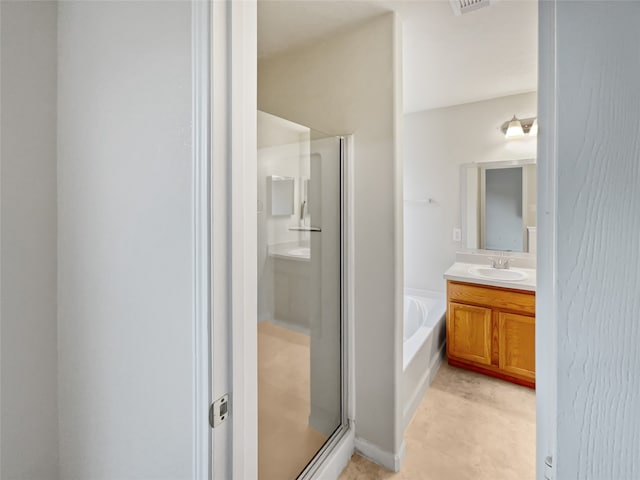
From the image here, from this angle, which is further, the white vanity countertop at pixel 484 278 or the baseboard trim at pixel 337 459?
the white vanity countertop at pixel 484 278

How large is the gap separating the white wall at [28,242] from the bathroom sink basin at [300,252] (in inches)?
36.3

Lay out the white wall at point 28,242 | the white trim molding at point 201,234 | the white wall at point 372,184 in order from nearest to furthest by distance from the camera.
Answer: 1. the white trim molding at point 201,234
2. the white wall at point 28,242
3. the white wall at point 372,184

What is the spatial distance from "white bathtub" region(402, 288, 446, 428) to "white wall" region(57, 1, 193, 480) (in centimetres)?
151

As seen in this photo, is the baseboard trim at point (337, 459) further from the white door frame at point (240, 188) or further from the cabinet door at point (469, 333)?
the cabinet door at point (469, 333)

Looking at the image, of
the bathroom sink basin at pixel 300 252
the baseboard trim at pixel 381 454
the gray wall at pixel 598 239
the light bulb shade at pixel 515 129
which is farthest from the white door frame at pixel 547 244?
the light bulb shade at pixel 515 129

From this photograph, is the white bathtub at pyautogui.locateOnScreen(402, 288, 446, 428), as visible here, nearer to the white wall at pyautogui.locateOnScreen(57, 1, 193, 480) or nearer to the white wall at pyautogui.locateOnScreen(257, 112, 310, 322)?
the white wall at pyautogui.locateOnScreen(257, 112, 310, 322)

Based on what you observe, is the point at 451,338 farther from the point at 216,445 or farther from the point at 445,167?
the point at 216,445

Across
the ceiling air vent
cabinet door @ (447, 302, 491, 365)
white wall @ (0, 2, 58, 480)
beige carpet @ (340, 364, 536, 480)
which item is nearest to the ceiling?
the ceiling air vent

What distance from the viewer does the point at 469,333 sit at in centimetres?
254

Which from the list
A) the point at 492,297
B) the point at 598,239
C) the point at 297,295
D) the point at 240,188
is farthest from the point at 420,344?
the point at 598,239

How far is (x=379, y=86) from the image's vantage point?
1.62 metres

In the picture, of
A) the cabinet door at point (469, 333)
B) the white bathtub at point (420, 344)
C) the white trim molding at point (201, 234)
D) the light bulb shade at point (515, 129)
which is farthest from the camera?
the light bulb shade at point (515, 129)

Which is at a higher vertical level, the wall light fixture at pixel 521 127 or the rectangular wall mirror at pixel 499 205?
the wall light fixture at pixel 521 127

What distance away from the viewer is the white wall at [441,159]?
2.79 metres
